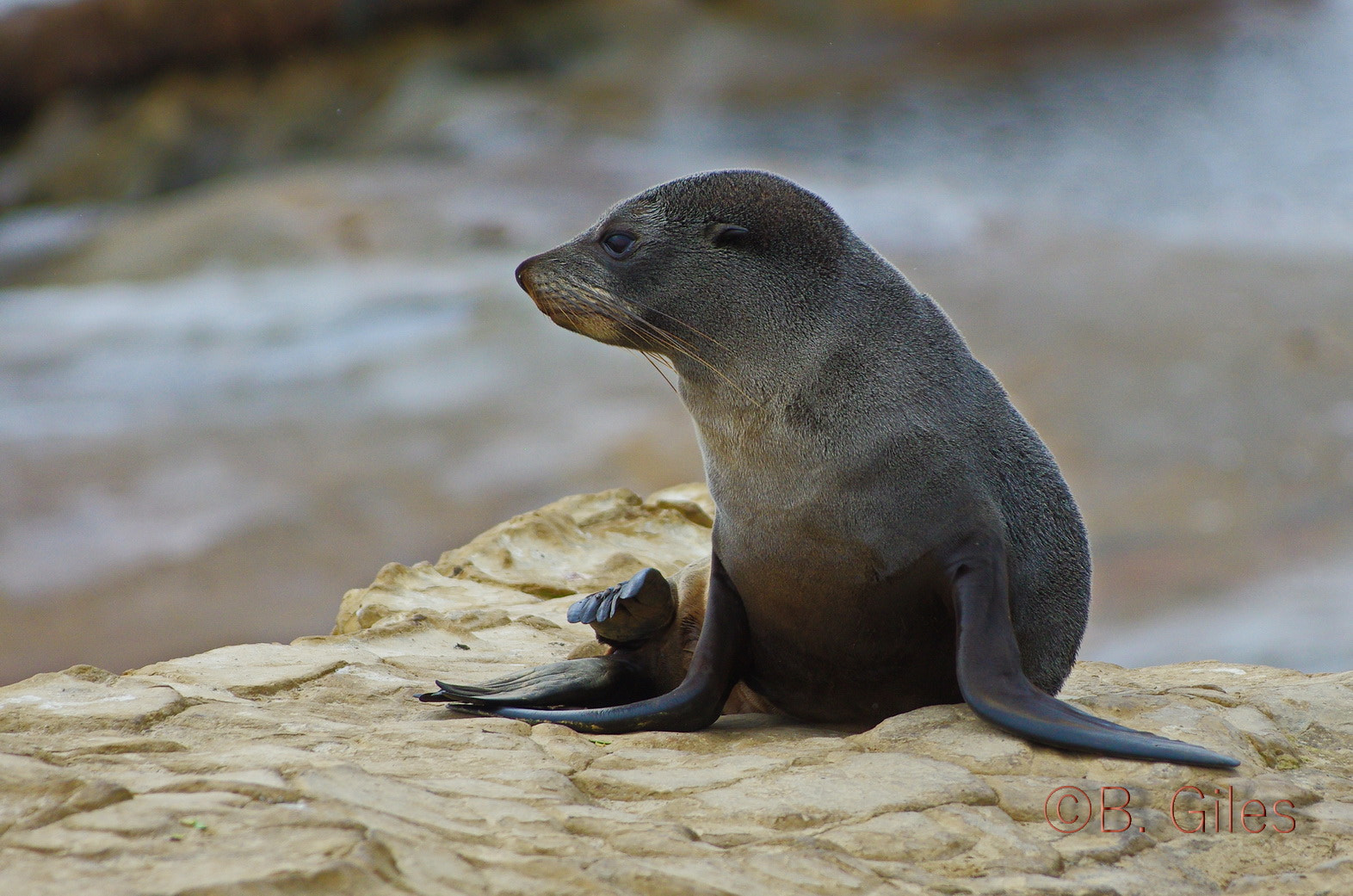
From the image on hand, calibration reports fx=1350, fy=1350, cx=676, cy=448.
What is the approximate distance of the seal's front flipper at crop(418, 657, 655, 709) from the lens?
369 cm

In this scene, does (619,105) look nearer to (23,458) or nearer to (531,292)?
(23,458)

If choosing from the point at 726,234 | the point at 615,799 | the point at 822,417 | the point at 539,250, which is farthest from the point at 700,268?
the point at 539,250

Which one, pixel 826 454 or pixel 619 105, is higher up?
pixel 619 105

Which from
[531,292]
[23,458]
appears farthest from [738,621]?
[23,458]

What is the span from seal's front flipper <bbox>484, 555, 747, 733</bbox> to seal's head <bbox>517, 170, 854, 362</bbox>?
69 cm

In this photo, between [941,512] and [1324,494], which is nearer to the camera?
[941,512]

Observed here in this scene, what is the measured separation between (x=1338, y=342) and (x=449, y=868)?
12.3 m

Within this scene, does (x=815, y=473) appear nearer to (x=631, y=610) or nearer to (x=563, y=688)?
(x=631, y=610)

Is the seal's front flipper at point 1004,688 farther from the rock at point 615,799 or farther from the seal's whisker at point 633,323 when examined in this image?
the seal's whisker at point 633,323

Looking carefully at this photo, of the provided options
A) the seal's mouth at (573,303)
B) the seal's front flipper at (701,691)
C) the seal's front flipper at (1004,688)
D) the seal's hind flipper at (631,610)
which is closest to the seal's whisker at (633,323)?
the seal's mouth at (573,303)

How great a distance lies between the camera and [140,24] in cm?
1989

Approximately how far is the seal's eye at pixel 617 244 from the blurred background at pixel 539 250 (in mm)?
5724

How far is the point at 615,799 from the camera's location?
2715 mm

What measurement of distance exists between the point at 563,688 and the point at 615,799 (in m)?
1.17
